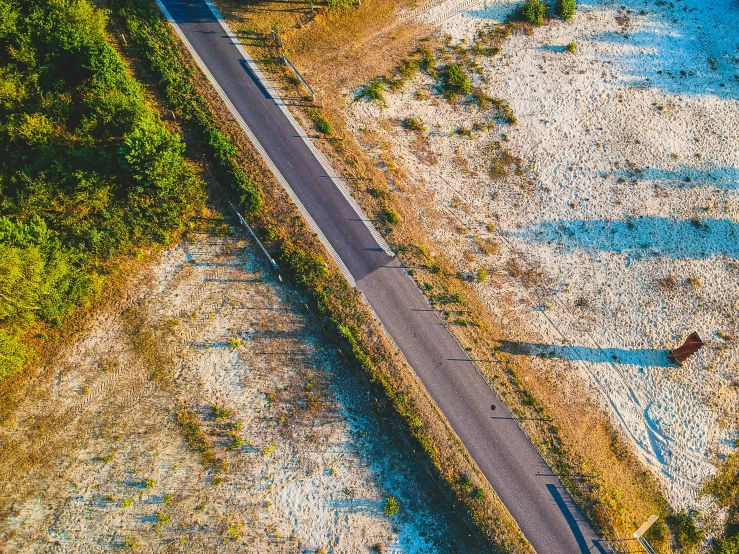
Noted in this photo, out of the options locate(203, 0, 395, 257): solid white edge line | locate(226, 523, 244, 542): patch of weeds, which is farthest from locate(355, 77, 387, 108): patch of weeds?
locate(226, 523, 244, 542): patch of weeds

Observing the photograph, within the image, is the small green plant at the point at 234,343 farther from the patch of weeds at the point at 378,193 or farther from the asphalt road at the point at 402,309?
the patch of weeds at the point at 378,193

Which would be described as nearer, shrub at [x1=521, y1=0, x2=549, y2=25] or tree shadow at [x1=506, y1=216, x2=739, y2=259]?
tree shadow at [x1=506, y1=216, x2=739, y2=259]

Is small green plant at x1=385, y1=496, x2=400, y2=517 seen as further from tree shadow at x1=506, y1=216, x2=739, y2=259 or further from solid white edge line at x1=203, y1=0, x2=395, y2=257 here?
tree shadow at x1=506, y1=216, x2=739, y2=259

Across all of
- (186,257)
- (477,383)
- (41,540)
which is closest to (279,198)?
(186,257)

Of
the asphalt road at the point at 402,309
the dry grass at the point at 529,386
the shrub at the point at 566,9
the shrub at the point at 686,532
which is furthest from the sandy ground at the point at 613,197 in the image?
the asphalt road at the point at 402,309

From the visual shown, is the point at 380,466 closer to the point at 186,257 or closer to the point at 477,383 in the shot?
the point at 477,383
